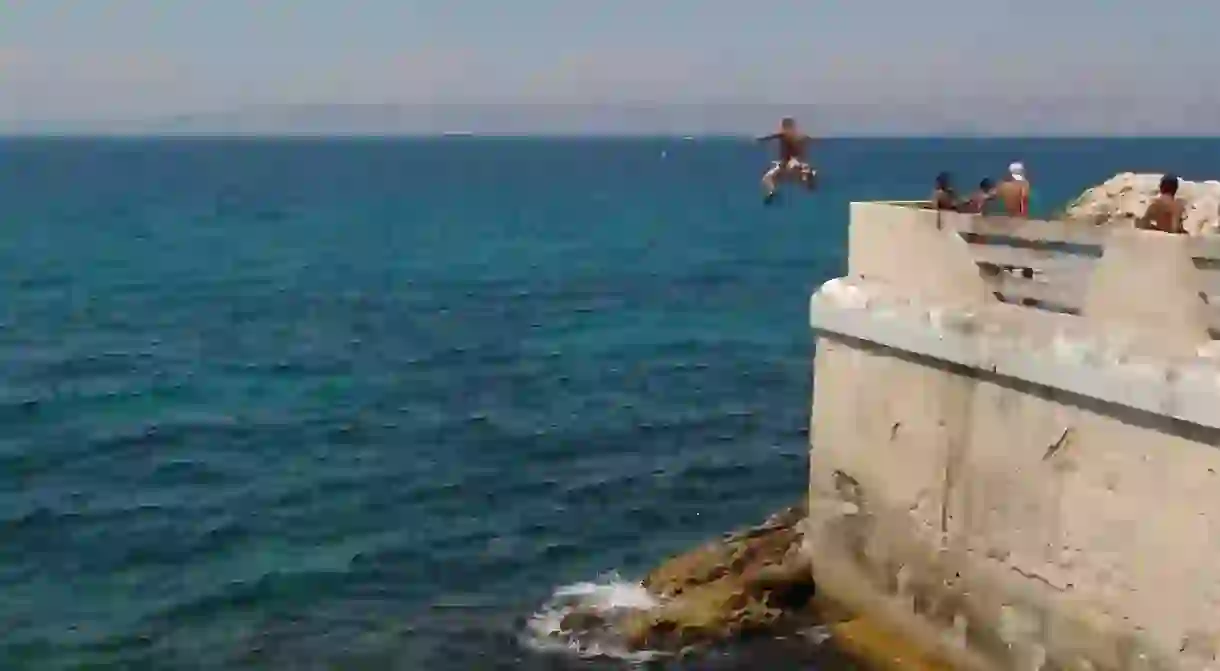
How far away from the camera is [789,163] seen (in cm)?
1458

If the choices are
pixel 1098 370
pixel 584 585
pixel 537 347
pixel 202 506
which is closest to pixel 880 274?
pixel 1098 370

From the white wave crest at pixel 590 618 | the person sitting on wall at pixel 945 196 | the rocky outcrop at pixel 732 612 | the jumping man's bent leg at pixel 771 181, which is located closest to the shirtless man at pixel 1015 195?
the person sitting on wall at pixel 945 196

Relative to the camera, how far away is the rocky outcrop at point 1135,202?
12.8 metres

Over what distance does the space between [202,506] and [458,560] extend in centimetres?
506

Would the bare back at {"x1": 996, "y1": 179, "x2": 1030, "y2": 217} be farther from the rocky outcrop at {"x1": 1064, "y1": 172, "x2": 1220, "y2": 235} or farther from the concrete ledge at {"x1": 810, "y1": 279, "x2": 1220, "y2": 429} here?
the concrete ledge at {"x1": 810, "y1": 279, "x2": 1220, "y2": 429}

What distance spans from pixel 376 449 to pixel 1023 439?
16399mm

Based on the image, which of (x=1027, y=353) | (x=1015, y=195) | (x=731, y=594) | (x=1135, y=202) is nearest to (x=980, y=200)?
(x=1015, y=195)

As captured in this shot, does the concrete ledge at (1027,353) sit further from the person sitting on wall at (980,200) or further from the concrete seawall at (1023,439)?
the person sitting on wall at (980,200)

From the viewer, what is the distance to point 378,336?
130 feet

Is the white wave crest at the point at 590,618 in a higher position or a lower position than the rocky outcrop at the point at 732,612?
lower

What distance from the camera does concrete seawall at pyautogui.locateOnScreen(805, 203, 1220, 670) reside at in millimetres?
9695

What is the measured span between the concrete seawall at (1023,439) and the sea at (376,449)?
1.80 m

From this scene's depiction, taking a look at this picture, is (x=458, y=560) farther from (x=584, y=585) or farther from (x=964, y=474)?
(x=964, y=474)

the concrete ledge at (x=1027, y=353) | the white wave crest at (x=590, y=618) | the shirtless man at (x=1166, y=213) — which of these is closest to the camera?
the concrete ledge at (x=1027, y=353)
